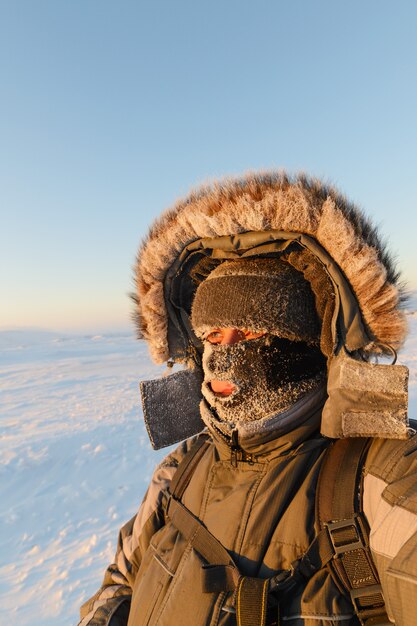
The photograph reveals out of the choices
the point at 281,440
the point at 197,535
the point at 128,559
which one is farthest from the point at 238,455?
the point at 128,559

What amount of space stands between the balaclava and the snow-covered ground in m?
0.42

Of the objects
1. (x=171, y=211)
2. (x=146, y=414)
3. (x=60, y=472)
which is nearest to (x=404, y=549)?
(x=146, y=414)

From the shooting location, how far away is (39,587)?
3490 mm

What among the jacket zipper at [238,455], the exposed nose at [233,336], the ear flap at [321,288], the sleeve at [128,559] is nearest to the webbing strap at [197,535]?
the sleeve at [128,559]

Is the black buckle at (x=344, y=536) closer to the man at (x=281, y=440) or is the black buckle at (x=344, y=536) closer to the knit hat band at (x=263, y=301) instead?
the man at (x=281, y=440)

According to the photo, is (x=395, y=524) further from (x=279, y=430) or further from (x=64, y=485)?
(x=64, y=485)

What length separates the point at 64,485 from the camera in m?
5.16

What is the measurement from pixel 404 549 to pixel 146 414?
128 centimetres

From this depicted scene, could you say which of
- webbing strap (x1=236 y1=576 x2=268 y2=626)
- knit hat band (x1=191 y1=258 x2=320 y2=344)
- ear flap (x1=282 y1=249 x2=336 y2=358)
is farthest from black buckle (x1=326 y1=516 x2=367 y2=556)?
knit hat band (x1=191 y1=258 x2=320 y2=344)

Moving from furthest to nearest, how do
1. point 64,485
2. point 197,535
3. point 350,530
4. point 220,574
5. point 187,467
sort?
point 64,485, point 187,467, point 197,535, point 220,574, point 350,530

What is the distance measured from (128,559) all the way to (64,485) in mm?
3777

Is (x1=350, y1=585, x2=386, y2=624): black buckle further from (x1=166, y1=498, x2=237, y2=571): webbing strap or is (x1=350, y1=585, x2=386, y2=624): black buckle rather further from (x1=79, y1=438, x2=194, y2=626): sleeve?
(x1=79, y1=438, x2=194, y2=626): sleeve

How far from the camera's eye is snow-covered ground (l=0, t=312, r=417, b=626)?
346 centimetres

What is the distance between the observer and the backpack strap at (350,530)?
1.10 m
